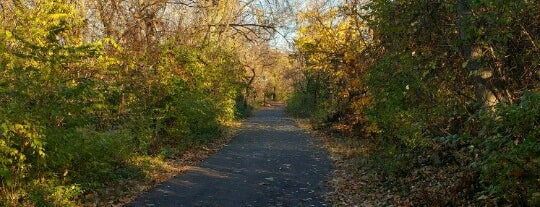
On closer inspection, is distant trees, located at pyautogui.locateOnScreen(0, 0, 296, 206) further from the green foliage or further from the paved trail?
the green foliage

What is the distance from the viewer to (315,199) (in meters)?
8.88

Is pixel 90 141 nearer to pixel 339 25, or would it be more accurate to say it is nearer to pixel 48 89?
pixel 48 89

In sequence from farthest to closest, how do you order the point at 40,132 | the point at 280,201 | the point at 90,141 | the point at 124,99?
the point at 124,99, the point at 280,201, the point at 90,141, the point at 40,132

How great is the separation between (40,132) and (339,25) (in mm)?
15132

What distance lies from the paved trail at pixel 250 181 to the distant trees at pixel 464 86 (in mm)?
2163

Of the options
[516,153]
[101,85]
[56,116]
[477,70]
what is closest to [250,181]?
[101,85]

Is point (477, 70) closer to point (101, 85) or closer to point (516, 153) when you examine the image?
point (516, 153)

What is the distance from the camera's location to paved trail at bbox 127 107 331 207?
337 inches

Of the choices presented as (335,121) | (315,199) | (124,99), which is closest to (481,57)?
(315,199)

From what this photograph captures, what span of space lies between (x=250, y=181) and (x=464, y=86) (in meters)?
4.90

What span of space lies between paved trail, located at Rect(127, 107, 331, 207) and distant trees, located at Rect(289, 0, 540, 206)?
7.10 ft

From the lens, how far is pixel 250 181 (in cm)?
1045

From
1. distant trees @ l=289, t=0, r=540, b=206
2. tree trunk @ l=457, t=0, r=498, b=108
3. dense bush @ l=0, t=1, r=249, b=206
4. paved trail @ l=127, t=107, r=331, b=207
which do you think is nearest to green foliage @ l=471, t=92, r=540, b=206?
distant trees @ l=289, t=0, r=540, b=206

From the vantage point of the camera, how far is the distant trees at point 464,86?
4.95 m
